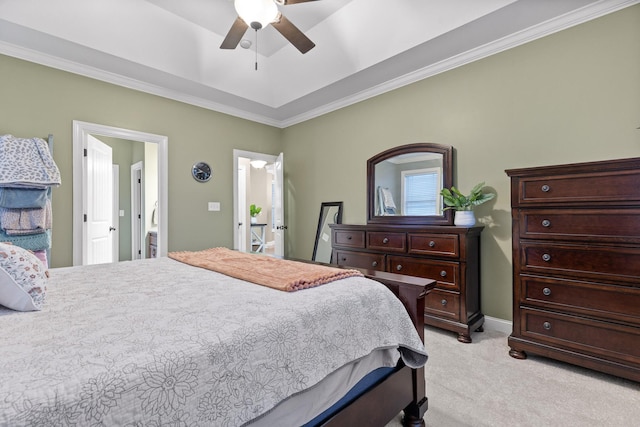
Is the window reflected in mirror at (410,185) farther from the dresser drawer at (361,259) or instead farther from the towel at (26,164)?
the towel at (26,164)

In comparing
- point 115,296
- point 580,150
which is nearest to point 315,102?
point 580,150

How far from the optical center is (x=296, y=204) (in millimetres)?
4930

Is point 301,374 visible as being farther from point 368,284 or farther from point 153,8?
point 153,8

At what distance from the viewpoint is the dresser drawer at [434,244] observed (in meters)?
2.65

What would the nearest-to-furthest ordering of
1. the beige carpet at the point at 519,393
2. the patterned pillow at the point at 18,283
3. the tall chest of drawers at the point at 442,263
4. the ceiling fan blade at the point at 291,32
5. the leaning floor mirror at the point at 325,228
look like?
the patterned pillow at the point at 18,283 < the beige carpet at the point at 519,393 < the ceiling fan blade at the point at 291,32 < the tall chest of drawers at the point at 442,263 < the leaning floor mirror at the point at 325,228

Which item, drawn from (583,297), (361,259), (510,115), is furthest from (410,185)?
(583,297)

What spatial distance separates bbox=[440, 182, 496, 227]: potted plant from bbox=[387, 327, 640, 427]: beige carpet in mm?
1109

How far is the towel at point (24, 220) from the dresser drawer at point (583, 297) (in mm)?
4002

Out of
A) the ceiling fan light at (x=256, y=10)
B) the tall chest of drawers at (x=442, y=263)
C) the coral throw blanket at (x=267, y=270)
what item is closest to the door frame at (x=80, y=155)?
the coral throw blanket at (x=267, y=270)

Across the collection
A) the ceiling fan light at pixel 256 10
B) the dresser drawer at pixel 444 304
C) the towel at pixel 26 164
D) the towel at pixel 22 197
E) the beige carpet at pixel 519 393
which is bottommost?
the beige carpet at pixel 519 393

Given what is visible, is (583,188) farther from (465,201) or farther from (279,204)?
(279,204)

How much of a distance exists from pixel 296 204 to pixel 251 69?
2067mm

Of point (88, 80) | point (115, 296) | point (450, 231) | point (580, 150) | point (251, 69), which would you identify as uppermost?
point (251, 69)

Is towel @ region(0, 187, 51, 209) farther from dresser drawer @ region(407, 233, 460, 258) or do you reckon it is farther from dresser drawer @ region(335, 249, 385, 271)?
dresser drawer @ region(407, 233, 460, 258)
